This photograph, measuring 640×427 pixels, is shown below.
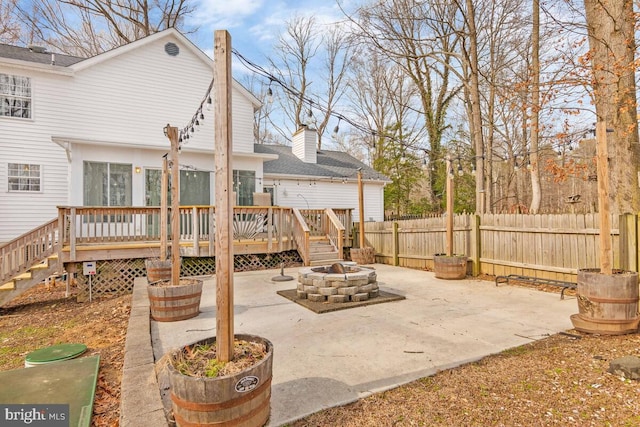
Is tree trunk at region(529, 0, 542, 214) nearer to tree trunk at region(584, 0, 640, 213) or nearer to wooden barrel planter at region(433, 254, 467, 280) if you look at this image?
tree trunk at region(584, 0, 640, 213)

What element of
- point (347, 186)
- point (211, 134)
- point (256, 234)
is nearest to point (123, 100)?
point (211, 134)

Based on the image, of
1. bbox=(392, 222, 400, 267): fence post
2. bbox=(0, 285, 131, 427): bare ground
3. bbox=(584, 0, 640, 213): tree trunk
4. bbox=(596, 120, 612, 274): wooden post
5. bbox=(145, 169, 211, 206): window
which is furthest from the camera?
bbox=(145, 169, 211, 206): window

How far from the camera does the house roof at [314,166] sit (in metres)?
14.5

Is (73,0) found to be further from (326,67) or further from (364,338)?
(364,338)

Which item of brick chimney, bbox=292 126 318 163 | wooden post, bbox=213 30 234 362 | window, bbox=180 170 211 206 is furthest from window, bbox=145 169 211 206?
wooden post, bbox=213 30 234 362

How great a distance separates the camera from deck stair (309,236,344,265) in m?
10.1

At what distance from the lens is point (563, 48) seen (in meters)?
9.35

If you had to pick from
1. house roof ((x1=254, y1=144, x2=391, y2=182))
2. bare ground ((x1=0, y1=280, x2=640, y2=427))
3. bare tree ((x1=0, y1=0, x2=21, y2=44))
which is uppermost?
bare tree ((x1=0, y1=0, x2=21, y2=44))

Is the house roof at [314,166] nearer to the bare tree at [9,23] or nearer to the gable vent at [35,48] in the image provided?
the gable vent at [35,48]

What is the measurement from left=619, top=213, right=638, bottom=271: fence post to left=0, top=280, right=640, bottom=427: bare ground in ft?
7.64

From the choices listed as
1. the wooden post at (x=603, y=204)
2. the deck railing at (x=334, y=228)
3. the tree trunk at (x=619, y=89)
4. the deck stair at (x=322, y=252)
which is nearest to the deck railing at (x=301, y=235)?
the deck stair at (x=322, y=252)

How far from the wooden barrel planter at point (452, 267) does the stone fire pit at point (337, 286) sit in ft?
8.00

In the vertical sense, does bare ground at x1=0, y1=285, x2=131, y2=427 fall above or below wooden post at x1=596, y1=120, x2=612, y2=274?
below

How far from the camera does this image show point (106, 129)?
428 inches
